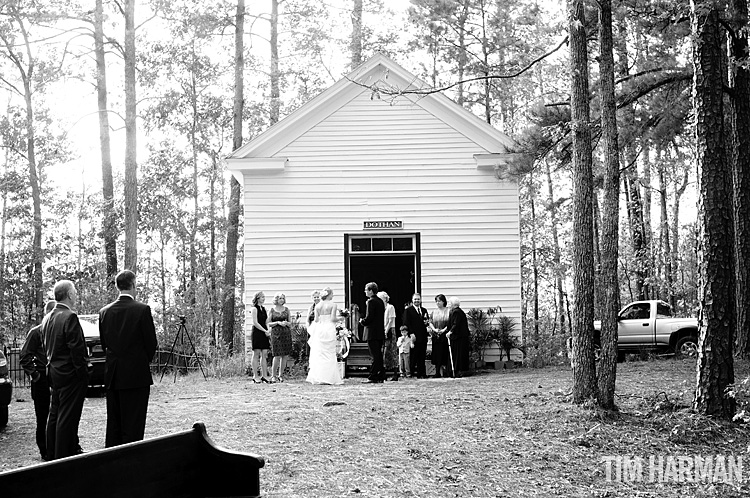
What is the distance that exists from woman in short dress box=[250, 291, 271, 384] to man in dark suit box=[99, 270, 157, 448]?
Answer: 8.65 m

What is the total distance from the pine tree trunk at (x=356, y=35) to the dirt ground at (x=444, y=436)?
20.9 metres

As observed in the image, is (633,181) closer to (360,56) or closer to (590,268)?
(360,56)

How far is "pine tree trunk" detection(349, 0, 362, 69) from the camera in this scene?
3334 cm

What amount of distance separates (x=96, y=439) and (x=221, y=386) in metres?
6.50

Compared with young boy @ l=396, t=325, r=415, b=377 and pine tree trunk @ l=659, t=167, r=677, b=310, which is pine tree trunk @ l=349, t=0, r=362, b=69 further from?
young boy @ l=396, t=325, r=415, b=377

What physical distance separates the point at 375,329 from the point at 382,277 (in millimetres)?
6379

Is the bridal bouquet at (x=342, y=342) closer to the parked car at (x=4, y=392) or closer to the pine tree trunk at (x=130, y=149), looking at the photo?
the parked car at (x=4, y=392)

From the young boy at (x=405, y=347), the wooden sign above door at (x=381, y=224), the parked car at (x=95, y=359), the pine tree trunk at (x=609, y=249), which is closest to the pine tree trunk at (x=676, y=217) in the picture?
the wooden sign above door at (x=381, y=224)

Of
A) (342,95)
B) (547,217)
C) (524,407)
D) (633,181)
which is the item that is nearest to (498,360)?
(342,95)

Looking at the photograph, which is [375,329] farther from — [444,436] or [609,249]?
[444,436]

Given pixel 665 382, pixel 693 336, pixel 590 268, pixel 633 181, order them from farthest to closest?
pixel 633 181 → pixel 693 336 → pixel 665 382 → pixel 590 268

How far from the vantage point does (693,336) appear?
2266 centimetres

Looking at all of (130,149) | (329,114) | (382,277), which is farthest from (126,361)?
Result: (130,149)

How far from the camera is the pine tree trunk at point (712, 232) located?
10.2m
